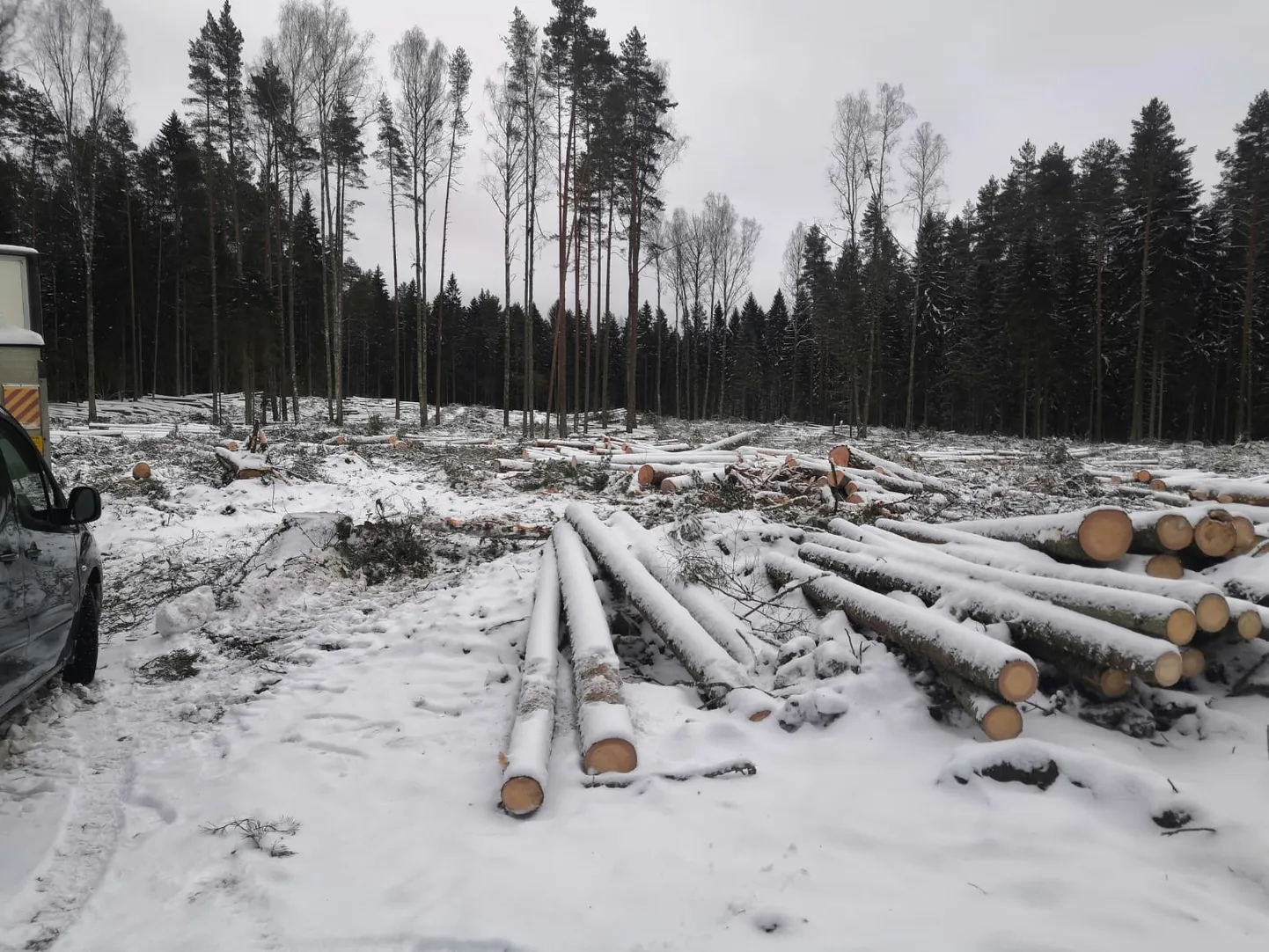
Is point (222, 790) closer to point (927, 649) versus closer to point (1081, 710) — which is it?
point (927, 649)

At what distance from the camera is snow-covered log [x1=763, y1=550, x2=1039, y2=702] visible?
3.16 metres

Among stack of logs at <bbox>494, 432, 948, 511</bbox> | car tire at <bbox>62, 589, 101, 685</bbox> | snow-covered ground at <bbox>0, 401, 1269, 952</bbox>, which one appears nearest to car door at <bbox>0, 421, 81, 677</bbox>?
car tire at <bbox>62, 589, 101, 685</bbox>

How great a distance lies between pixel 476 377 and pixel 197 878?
6764 cm

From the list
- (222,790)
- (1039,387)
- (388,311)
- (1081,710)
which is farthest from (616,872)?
(388,311)

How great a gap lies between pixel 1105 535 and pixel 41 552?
6366mm

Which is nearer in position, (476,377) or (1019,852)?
(1019,852)

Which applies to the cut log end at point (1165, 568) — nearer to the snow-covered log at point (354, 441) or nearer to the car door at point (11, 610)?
the car door at point (11, 610)

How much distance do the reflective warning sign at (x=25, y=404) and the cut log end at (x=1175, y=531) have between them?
11123 millimetres

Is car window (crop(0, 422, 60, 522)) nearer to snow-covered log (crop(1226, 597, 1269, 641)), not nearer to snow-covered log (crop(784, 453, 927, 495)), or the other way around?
snow-covered log (crop(1226, 597, 1269, 641))

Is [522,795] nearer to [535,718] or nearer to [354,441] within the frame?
[535,718]

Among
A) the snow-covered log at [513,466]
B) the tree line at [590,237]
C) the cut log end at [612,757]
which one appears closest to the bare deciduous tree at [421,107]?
the tree line at [590,237]

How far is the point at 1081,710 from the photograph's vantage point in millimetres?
3371

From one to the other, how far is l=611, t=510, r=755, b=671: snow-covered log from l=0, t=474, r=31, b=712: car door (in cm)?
388

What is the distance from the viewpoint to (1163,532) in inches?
158
